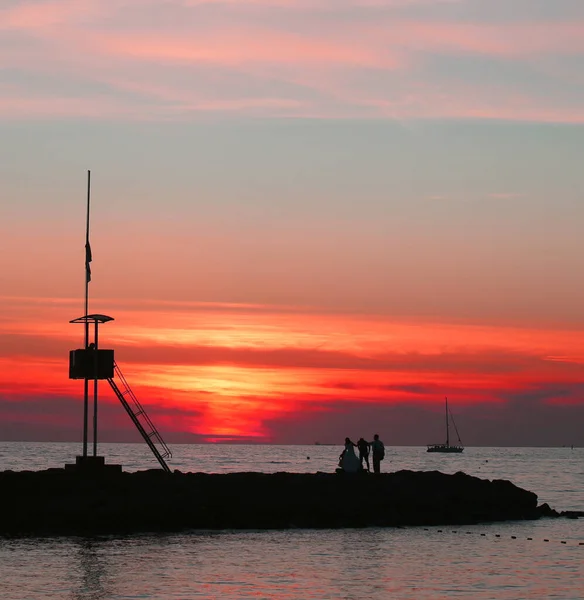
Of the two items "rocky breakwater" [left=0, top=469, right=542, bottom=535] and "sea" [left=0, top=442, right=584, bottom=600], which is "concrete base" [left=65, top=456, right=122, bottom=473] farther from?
"sea" [left=0, top=442, right=584, bottom=600]

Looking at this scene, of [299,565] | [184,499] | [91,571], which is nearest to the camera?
[91,571]

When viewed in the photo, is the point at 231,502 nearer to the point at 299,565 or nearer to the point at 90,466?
the point at 90,466

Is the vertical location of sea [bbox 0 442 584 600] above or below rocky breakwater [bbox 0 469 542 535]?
below

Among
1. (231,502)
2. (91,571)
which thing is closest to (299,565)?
(91,571)

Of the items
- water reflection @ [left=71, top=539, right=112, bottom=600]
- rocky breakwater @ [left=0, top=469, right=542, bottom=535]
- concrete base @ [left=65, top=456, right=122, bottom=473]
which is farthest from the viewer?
concrete base @ [left=65, top=456, right=122, bottom=473]

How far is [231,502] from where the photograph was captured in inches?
1700

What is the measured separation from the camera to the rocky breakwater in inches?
1571

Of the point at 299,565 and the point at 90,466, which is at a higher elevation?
the point at 90,466

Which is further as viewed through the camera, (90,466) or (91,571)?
(90,466)

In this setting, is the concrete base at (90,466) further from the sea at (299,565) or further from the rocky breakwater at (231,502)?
the sea at (299,565)

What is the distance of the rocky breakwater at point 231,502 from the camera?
1571 inches

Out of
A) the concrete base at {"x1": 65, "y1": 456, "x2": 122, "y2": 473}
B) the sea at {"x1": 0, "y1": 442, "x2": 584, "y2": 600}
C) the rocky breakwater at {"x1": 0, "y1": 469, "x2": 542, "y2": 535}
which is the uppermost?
the concrete base at {"x1": 65, "y1": 456, "x2": 122, "y2": 473}

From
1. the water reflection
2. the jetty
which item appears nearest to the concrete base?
the jetty

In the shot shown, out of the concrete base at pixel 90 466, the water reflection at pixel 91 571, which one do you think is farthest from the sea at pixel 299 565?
the concrete base at pixel 90 466
